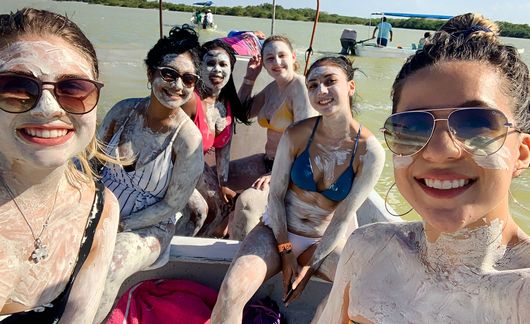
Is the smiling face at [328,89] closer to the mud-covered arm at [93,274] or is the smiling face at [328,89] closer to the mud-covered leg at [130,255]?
the mud-covered leg at [130,255]

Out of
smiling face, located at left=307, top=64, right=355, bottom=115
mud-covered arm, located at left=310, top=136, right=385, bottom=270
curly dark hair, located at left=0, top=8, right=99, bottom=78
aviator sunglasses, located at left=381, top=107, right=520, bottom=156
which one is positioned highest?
curly dark hair, located at left=0, top=8, right=99, bottom=78

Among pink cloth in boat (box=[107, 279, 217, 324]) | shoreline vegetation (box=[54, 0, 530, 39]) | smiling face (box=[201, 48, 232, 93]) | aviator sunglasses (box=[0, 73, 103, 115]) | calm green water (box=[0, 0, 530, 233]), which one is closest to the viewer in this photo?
aviator sunglasses (box=[0, 73, 103, 115])

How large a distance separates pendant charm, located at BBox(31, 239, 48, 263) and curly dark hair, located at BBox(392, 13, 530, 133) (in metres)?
1.22

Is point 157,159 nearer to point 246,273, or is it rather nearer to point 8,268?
point 246,273

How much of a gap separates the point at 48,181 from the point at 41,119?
24 cm

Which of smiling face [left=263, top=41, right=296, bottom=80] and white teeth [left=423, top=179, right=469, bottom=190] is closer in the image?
white teeth [left=423, top=179, right=469, bottom=190]

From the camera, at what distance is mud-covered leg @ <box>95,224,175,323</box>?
2234 millimetres

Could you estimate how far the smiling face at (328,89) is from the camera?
257 centimetres

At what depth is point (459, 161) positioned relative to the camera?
109cm

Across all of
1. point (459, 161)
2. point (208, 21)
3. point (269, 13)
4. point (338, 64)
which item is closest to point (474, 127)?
point (459, 161)

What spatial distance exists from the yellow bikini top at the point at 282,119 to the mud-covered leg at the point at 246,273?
118 cm

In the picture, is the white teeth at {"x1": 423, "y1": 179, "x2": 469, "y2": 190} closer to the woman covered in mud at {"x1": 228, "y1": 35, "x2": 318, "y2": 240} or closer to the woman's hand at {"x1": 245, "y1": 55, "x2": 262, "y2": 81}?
the woman covered in mud at {"x1": 228, "y1": 35, "x2": 318, "y2": 240}

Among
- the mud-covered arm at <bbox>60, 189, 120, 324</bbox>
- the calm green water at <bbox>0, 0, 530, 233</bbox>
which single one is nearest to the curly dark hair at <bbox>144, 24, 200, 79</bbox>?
the mud-covered arm at <bbox>60, 189, 120, 324</bbox>

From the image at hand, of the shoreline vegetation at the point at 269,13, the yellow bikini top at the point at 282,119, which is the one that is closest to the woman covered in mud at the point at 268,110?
the yellow bikini top at the point at 282,119
